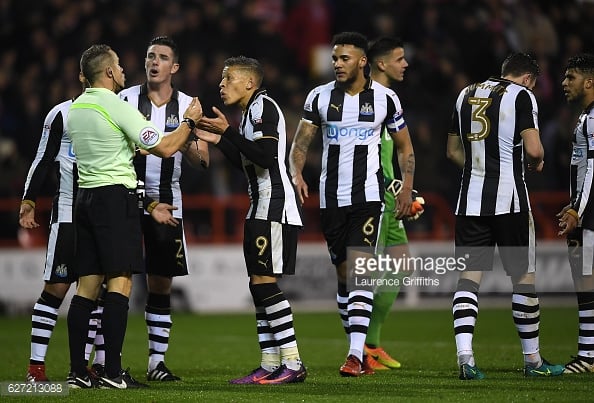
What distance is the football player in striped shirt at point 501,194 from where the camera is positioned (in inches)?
311

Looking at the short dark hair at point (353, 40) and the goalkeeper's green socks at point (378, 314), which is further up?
the short dark hair at point (353, 40)

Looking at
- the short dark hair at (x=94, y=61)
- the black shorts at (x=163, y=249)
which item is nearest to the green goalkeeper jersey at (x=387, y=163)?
the black shorts at (x=163, y=249)

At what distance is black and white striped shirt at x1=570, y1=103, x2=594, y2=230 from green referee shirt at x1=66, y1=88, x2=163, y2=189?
3.35 metres

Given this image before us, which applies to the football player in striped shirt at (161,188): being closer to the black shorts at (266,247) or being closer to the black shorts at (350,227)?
the black shorts at (266,247)

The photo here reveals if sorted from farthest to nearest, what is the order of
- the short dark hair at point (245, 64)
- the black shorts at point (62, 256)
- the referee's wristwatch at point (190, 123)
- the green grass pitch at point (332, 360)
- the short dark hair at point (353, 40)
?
1. the short dark hair at point (353, 40)
2. the black shorts at point (62, 256)
3. the short dark hair at point (245, 64)
4. the referee's wristwatch at point (190, 123)
5. the green grass pitch at point (332, 360)

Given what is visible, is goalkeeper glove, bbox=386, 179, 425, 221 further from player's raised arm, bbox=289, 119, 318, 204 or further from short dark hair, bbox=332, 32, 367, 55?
short dark hair, bbox=332, 32, 367, 55

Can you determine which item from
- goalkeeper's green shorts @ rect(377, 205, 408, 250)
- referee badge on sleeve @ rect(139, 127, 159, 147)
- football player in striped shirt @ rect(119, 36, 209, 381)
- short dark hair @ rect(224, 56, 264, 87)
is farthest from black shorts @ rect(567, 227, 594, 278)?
referee badge on sleeve @ rect(139, 127, 159, 147)

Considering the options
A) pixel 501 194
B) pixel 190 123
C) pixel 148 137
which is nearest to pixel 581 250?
pixel 501 194

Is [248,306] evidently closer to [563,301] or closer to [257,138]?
[563,301]

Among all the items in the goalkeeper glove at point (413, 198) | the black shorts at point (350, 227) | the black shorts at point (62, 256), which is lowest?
the black shorts at point (62, 256)

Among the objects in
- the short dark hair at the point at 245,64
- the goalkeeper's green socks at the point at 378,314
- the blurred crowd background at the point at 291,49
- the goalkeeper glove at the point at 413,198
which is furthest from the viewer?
the blurred crowd background at the point at 291,49

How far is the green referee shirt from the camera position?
7.32 metres

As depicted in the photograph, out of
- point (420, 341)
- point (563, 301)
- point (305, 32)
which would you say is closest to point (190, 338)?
point (420, 341)

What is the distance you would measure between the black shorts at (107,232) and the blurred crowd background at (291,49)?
858 cm
